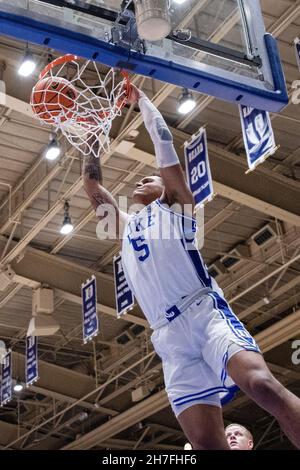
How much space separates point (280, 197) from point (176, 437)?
1190cm

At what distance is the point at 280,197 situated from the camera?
1231 centimetres

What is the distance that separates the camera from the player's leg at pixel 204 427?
146 inches

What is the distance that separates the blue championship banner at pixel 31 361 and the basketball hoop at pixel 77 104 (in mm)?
9581

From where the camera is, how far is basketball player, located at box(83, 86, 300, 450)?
11.9 ft

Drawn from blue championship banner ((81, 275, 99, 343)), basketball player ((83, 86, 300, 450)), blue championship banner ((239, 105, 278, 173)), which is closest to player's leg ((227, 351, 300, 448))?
basketball player ((83, 86, 300, 450))

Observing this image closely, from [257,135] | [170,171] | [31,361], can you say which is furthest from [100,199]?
[31,361]

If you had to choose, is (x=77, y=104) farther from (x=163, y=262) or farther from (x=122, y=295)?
(x=122, y=295)

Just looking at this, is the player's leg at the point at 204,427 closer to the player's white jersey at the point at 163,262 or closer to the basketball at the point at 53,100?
the player's white jersey at the point at 163,262

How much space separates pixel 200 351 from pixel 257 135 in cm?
552

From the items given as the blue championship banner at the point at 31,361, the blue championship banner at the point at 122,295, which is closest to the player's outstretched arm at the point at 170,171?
the blue championship banner at the point at 122,295

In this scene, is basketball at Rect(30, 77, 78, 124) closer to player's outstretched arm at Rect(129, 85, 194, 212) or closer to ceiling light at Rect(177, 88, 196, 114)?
player's outstretched arm at Rect(129, 85, 194, 212)

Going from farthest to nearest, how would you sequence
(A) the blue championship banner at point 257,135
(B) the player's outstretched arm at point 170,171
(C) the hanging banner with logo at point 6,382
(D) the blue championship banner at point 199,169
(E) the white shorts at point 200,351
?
(C) the hanging banner with logo at point 6,382
(D) the blue championship banner at point 199,169
(A) the blue championship banner at point 257,135
(B) the player's outstretched arm at point 170,171
(E) the white shorts at point 200,351

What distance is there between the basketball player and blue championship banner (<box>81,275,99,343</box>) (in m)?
8.76

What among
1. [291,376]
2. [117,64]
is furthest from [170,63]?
[291,376]
